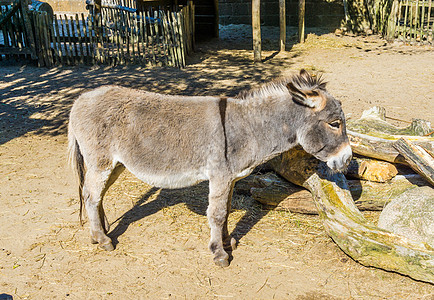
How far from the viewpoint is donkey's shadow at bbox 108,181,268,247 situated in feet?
15.7

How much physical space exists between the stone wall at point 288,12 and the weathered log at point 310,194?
1257 cm

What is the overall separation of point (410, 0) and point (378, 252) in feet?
40.6

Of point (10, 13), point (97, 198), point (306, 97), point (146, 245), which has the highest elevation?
point (10, 13)

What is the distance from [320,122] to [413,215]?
57.9 inches

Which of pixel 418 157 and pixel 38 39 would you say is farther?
pixel 38 39

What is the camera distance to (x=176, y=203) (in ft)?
17.5

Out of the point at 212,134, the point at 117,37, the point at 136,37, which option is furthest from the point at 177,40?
the point at 212,134

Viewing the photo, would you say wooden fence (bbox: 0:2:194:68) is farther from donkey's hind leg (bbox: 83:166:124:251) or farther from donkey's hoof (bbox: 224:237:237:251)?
donkey's hoof (bbox: 224:237:237:251)

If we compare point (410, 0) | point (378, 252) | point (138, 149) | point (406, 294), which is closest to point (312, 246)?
point (378, 252)

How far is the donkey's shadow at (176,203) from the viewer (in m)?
4.79

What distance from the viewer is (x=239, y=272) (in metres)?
4.07

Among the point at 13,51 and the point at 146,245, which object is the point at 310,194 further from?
the point at 13,51

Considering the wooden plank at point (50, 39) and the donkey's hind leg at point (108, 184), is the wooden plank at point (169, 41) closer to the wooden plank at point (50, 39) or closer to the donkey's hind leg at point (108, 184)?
the wooden plank at point (50, 39)

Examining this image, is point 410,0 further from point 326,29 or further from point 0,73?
point 0,73
